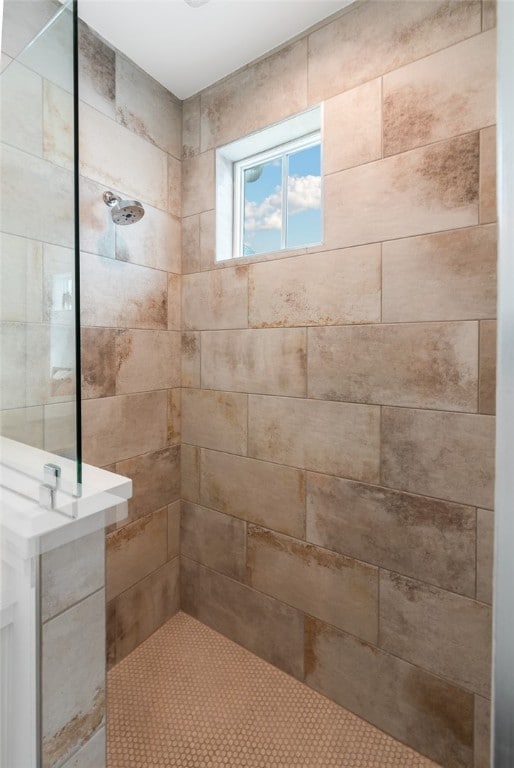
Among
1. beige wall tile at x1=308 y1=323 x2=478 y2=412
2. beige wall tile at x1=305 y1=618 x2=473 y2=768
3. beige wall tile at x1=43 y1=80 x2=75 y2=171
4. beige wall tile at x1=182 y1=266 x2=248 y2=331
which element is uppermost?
beige wall tile at x1=43 y1=80 x2=75 y2=171

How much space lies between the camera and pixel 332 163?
4.83ft

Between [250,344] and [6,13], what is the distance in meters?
1.20

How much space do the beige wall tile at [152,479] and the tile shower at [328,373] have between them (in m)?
0.01

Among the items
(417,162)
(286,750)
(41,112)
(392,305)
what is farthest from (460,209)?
(286,750)

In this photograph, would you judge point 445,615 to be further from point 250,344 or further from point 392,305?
point 250,344

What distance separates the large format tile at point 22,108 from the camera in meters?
0.84

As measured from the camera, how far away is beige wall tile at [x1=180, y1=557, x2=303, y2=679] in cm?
163

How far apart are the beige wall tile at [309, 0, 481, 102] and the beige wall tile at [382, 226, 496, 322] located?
0.62 metres

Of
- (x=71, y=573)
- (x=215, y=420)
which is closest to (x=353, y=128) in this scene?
(x=215, y=420)

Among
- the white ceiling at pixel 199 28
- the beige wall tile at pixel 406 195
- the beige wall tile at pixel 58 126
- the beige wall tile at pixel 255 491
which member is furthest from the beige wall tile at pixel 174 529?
the white ceiling at pixel 199 28

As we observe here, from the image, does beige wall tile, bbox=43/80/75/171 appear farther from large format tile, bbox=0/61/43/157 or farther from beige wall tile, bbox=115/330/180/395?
beige wall tile, bbox=115/330/180/395

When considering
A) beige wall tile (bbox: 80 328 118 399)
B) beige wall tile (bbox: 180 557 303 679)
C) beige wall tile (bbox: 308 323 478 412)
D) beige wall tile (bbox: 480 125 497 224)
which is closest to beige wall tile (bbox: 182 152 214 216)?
beige wall tile (bbox: 80 328 118 399)

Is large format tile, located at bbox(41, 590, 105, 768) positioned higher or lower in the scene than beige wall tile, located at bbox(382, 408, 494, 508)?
lower

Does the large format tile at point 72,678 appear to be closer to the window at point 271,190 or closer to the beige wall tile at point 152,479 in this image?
the beige wall tile at point 152,479
